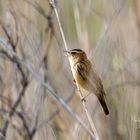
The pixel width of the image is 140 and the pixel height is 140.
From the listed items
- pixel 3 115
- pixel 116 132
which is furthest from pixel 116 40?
pixel 3 115

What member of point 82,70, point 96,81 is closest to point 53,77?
point 82,70

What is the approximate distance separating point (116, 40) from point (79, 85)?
0.62 m

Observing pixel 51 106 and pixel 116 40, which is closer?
pixel 116 40

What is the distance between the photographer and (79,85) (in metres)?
4.09

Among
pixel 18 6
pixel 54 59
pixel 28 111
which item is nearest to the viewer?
pixel 28 111

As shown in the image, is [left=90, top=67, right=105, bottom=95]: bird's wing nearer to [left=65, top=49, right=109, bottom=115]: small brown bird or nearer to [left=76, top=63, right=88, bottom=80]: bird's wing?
[left=65, top=49, right=109, bottom=115]: small brown bird

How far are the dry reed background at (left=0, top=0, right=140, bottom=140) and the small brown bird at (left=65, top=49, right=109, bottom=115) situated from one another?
13cm

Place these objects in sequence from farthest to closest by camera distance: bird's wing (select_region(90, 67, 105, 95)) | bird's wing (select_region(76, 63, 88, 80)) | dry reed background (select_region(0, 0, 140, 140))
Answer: dry reed background (select_region(0, 0, 140, 140))
bird's wing (select_region(76, 63, 88, 80))
bird's wing (select_region(90, 67, 105, 95))

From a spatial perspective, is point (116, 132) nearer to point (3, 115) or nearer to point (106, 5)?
point (3, 115)

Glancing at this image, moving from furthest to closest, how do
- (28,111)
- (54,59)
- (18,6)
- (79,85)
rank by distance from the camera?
(54,59) < (18,6) < (28,111) < (79,85)

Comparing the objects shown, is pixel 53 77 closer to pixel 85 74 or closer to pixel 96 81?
pixel 85 74

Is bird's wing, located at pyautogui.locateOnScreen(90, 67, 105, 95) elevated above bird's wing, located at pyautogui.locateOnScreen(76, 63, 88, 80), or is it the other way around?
bird's wing, located at pyautogui.locateOnScreen(76, 63, 88, 80)

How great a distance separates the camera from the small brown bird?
3.97 meters

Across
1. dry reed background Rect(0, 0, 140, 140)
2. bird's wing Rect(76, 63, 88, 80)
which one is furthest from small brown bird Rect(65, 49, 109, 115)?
dry reed background Rect(0, 0, 140, 140)
